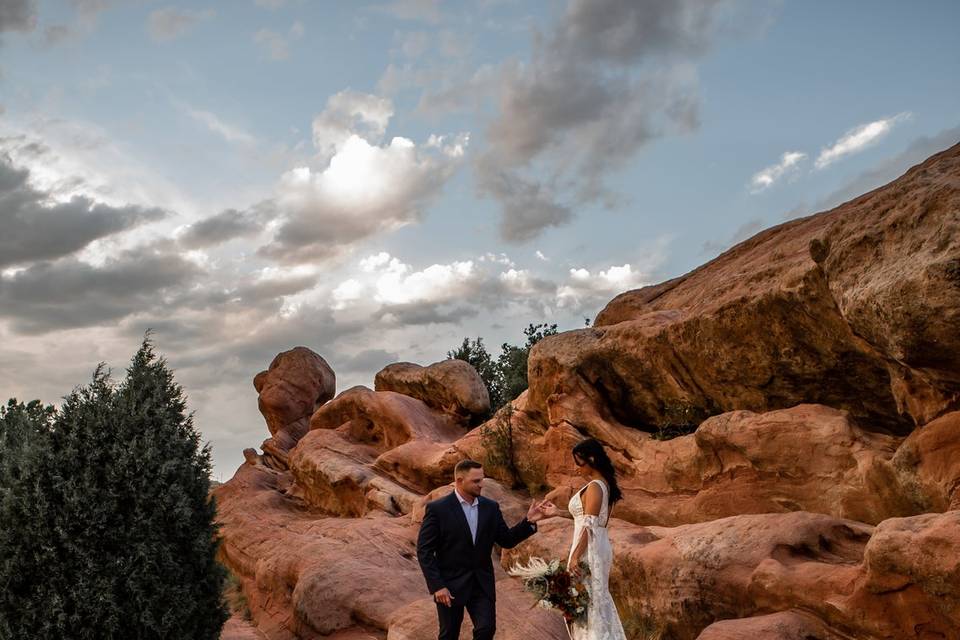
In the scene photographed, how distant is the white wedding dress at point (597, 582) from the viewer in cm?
691

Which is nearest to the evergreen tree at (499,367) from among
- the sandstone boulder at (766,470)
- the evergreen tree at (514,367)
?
the evergreen tree at (514,367)

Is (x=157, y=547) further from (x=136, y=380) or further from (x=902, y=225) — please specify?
(x=902, y=225)

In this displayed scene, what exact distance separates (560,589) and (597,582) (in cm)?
36

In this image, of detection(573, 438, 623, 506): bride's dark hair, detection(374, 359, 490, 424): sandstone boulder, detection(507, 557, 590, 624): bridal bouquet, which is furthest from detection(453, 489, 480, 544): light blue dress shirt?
detection(374, 359, 490, 424): sandstone boulder

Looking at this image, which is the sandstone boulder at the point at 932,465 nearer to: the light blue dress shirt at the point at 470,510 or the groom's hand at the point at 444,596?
the light blue dress shirt at the point at 470,510

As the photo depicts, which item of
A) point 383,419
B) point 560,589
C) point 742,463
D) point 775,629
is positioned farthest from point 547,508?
point 383,419

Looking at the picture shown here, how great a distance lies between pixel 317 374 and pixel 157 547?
2304 centimetres

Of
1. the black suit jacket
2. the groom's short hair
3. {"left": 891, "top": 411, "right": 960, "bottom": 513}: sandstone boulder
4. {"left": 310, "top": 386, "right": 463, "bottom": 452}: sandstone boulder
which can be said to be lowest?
{"left": 891, "top": 411, "right": 960, "bottom": 513}: sandstone boulder

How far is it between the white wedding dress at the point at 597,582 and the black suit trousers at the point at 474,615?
4.33 feet

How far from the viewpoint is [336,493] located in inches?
872

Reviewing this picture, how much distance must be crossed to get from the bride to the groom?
106 cm

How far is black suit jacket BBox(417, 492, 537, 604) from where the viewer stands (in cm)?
813

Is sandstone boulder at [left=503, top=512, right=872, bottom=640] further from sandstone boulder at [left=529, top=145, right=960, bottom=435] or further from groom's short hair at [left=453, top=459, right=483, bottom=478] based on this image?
groom's short hair at [left=453, top=459, right=483, bottom=478]

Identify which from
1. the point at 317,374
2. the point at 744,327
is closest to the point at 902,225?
the point at 744,327
